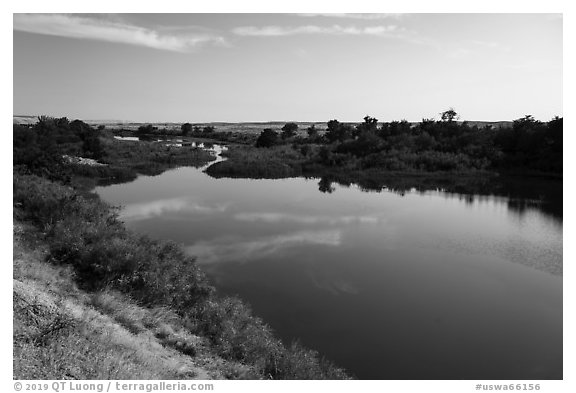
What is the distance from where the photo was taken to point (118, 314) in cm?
985

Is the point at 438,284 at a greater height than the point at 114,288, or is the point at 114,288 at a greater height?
the point at 114,288

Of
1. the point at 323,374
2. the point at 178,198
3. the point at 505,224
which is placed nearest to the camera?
the point at 323,374

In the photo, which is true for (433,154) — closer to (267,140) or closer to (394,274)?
(267,140)

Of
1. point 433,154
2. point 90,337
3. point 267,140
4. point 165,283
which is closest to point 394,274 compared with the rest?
point 165,283

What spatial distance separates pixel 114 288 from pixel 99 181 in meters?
30.3

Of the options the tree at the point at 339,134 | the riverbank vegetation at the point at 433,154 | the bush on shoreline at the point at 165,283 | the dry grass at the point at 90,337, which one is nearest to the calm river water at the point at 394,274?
the bush on shoreline at the point at 165,283

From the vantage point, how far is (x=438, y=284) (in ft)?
50.9

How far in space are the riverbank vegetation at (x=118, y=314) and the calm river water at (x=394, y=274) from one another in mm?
1781

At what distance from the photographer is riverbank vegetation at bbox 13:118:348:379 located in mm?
7391

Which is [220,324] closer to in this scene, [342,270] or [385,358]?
[385,358]

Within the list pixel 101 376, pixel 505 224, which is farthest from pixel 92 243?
pixel 505 224

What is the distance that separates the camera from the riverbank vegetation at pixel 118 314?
24.2 ft

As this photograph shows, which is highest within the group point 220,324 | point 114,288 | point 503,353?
point 114,288

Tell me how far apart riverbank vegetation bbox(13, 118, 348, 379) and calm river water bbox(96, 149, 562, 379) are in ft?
5.84
